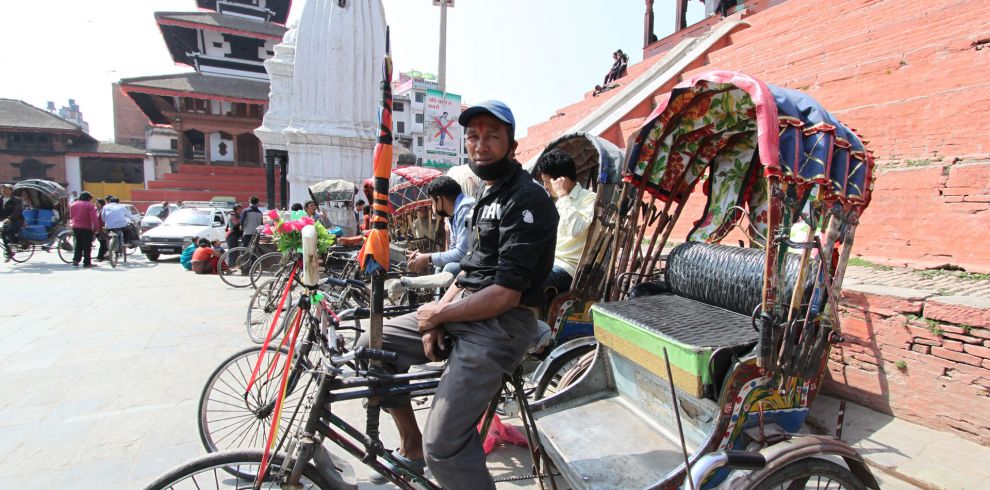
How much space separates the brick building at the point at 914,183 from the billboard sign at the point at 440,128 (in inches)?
221

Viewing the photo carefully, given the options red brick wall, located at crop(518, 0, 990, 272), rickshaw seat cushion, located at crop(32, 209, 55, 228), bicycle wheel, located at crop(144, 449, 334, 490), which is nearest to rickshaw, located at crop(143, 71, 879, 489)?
bicycle wheel, located at crop(144, 449, 334, 490)

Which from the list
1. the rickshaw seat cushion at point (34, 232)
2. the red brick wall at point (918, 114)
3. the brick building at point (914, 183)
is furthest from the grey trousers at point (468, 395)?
the rickshaw seat cushion at point (34, 232)

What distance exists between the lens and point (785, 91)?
8.16 ft

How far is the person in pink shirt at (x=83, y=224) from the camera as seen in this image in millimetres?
10070

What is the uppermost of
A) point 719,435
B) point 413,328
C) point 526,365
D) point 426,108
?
point 426,108

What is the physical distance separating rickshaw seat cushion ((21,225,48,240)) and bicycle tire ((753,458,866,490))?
47.1 feet

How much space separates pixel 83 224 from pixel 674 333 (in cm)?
1230

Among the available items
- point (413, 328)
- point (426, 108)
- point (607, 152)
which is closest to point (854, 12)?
point (607, 152)

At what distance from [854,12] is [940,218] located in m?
4.98

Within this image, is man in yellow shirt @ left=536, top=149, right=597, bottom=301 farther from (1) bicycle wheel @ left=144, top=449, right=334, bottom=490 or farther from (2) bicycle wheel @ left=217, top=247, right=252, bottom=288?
(2) bicycle wheel @ left=217, top=247, right=252, bottom=288

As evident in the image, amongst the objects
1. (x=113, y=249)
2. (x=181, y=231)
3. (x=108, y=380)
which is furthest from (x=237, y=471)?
(x=181, y=231)

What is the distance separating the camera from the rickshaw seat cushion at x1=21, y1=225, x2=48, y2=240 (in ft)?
35.0

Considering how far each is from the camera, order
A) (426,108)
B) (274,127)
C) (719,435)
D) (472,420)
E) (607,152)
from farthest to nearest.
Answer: (274,127)
(426,108)
(607,152)
(719,435)
(472,420)

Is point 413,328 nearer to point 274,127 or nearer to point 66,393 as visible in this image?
point 66,393
